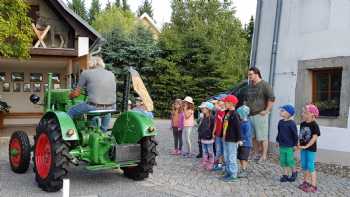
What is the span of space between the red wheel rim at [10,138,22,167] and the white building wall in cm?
531

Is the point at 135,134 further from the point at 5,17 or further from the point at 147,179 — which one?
the point at 5,17

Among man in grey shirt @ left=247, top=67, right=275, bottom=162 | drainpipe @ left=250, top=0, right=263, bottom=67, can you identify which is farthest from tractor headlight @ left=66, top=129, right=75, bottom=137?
drainpipe @ left=250, top=0, right=263, bottom=67

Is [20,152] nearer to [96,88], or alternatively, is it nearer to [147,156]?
[96,88]

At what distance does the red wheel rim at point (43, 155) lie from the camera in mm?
6511

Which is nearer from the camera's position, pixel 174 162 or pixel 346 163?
pixel 346 163

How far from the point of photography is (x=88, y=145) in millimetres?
6973

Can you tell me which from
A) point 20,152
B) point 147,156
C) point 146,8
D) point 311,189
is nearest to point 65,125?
point 147,156

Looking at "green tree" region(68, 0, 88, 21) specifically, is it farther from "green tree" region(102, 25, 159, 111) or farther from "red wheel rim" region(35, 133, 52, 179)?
"red wheel rim" region(35, 133, 52, 179)

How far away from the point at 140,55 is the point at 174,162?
15837 millimetres

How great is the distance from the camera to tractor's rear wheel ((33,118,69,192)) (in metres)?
6.23

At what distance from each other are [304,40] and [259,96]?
1.57 m

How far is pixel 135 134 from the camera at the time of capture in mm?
7090

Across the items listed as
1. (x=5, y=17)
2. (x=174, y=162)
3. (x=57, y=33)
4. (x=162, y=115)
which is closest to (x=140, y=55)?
(x=162, y=115)

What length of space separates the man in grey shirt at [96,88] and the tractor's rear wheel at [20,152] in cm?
121
